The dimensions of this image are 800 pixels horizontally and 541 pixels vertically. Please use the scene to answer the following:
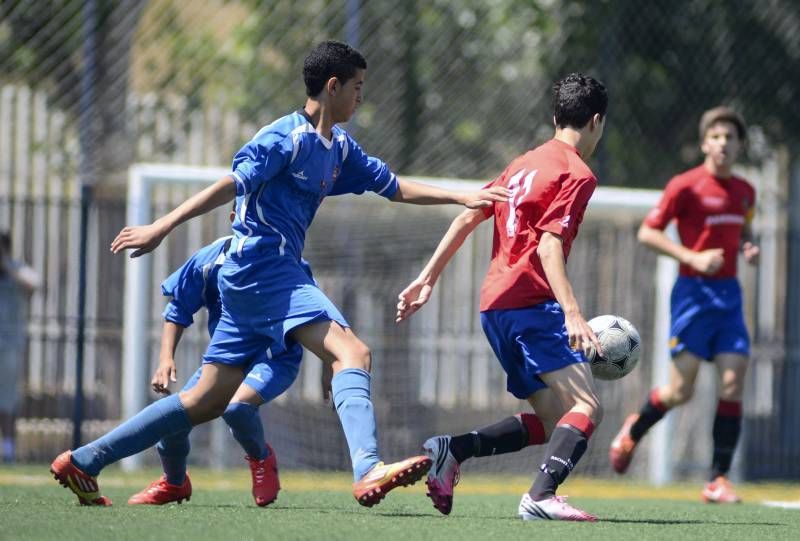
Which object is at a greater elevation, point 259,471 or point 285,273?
point 285,273

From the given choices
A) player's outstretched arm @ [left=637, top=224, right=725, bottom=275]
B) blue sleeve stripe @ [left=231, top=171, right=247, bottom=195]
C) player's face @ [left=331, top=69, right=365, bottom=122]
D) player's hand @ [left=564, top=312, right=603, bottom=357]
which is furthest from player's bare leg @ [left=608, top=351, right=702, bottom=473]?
blue sleeve stripe @ [left=231, top=171, right=247, bottom=195]

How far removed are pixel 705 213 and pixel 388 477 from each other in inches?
151

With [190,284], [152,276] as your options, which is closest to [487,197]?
[190,284]

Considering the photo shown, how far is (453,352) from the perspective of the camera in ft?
40.6

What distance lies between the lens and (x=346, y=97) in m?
5.84

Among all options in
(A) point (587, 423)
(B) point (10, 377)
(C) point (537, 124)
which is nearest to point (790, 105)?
(C) point (537, 124)

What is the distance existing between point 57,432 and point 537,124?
15.3 feet

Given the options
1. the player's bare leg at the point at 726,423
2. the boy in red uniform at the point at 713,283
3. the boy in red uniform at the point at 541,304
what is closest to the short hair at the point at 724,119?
the boy in red uniform at the point at 713,283

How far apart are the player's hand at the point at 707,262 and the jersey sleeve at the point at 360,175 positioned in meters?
Result: 2.14

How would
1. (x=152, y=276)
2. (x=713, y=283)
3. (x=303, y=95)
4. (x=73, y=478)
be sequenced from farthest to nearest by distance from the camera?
(x=152, y=276) < (x=303, y=95) < (x=713, y=283) < (x=73, y=478)

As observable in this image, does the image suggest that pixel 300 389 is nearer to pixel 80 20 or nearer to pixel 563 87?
pixel 80 20

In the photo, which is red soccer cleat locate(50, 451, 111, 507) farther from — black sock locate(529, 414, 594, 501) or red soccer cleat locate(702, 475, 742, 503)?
red soccer cleat locate(702, 475, 742, 503)

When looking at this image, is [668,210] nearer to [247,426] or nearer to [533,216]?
[533,216]

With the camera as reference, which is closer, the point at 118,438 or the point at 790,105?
the point at 118,438
